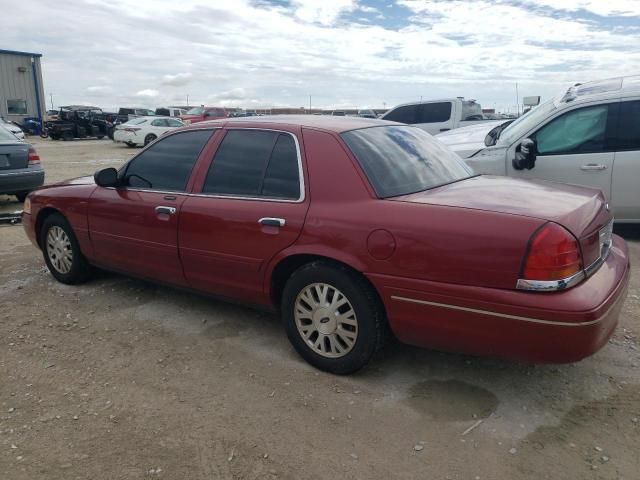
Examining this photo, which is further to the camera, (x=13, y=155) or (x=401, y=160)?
(x=13, y=155)

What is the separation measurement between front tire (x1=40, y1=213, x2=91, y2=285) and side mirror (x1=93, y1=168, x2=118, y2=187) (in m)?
0.76

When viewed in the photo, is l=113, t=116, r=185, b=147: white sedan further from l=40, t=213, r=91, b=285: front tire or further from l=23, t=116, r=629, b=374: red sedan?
l=23, t=116, r=629, b=374: red sedan

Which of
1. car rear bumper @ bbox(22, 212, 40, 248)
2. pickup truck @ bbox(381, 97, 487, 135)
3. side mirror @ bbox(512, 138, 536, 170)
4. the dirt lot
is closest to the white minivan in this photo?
side mirror @ bbox(512, 138, 536, 170)

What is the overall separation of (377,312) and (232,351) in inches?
45.8

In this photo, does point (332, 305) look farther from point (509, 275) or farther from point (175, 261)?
point (175, 261)

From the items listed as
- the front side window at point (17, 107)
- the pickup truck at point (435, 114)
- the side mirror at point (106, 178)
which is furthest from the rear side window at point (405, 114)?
the front side window at point (17, 107)

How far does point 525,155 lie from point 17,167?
734 centimetres

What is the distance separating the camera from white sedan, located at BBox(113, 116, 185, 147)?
23.8 meters

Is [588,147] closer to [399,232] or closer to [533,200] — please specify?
[533,200]

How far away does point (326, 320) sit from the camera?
315 cm

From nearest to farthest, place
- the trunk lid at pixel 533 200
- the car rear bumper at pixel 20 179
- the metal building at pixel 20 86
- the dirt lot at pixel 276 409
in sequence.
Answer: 1. the dirt lot at pixel 276 409
2. the trunk lid at pixel 533 200
3. the car rear bumper at pixel 20 179
4. the metal building at pixel 20 86

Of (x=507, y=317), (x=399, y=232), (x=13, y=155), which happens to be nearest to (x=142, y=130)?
(x=13, y=155)

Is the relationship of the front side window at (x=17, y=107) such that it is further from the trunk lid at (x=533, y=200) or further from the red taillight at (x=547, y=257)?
the red taillight at (x=547, y=257)

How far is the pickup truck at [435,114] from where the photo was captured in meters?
13.3
